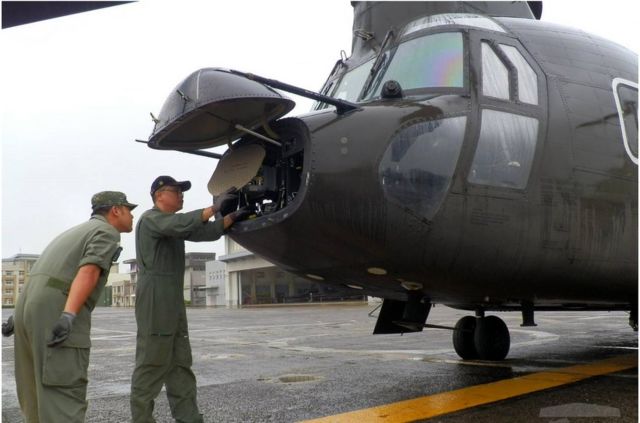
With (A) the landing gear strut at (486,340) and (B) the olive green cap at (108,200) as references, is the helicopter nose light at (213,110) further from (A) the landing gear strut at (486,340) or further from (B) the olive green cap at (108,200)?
(A) the landing gear strut at (486,340)

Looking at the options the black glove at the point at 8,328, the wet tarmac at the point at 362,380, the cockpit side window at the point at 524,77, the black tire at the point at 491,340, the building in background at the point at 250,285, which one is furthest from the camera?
the building in background at the point at 250,285

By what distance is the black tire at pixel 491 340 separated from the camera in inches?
300

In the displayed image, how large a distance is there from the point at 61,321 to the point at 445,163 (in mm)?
2729

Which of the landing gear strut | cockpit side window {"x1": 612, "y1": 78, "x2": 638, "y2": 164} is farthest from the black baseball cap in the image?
the landing gear strut

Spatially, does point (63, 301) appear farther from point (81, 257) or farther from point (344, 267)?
point (344, 267)

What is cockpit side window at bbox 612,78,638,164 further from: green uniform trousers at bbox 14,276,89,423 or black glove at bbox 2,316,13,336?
black glove at bbox 2,316,13,336

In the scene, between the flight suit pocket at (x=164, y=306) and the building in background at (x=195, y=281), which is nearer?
the flight suit pocket at (x=164, y=306)

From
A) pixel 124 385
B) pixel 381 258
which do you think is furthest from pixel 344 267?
pixel 124 385

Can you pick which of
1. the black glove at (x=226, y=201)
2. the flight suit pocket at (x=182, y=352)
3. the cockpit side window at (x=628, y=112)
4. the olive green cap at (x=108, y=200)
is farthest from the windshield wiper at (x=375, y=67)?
the flight suit pocket at (x=182, y=352)

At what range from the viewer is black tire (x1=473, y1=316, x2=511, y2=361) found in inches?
300

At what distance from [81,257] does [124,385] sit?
3.57 metres

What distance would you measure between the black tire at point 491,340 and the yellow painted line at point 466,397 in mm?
1035

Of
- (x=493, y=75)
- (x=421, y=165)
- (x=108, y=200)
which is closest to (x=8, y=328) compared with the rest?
(x=108, y=200)

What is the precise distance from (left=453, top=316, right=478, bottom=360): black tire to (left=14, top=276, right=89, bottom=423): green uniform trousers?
552 centimetres
